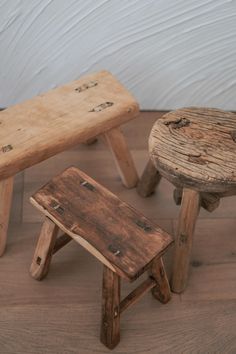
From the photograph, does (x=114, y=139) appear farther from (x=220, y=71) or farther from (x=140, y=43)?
(x=220, y=71)

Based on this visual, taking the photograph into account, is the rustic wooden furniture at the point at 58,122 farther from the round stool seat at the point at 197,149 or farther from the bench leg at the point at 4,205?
the round stool seat at the point at 197,149

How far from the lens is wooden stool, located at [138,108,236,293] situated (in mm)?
1148

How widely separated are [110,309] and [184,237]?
0.28 meters

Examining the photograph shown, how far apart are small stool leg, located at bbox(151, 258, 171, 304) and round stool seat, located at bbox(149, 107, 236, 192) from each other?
0.21m

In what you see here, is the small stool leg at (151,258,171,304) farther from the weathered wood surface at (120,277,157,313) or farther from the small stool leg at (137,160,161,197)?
the small stool leg at (137,160,161,197)

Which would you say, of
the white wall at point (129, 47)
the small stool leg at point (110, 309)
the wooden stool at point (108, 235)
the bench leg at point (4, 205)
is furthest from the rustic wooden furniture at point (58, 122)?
the small stool leg at point (110, 309)

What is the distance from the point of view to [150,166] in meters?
1.47

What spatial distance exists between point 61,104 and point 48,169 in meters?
0.35

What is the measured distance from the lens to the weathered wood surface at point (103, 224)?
1.07m

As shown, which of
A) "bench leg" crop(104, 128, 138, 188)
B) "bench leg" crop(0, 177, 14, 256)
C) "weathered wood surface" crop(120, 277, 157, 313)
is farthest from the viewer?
"bench leg" crop(104, 128, 138, 188)

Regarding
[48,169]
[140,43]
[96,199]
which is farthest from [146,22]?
[96,199]

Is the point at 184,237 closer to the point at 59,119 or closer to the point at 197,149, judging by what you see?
the point at 197,149

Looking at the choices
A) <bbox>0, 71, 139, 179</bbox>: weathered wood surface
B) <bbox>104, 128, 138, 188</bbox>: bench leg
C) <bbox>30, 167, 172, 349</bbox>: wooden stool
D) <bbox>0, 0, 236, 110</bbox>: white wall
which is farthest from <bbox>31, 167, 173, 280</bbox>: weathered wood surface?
<bbox>0, 0, 236, 110</bbox>: white wall

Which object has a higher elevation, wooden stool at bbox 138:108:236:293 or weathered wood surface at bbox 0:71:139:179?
weathered wood surface at bbox 0:71:139:179
